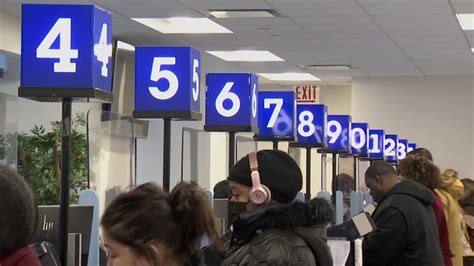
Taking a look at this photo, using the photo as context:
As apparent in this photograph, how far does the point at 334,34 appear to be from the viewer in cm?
1109

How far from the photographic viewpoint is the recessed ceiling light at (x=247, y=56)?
1282 cm

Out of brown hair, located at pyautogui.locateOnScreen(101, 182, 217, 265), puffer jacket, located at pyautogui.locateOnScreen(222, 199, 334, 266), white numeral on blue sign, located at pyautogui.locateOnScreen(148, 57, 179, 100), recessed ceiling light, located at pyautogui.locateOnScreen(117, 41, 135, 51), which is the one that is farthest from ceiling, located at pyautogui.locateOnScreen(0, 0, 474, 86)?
brown hair, located at pyautogui.locateOnScreen(101, 182, 217, 265)

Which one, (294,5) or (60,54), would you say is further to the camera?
(294,5)

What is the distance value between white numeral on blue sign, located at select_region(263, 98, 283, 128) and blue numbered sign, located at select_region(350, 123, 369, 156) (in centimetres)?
384

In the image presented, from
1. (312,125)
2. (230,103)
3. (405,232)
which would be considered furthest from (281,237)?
(312,125)

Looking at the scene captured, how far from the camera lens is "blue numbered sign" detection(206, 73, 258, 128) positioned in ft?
18.1

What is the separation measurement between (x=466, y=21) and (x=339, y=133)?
89.1 inches

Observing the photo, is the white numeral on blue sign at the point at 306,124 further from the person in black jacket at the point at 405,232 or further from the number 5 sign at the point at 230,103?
the person in black jacket at the point at 405,232

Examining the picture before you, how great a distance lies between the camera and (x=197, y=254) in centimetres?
193

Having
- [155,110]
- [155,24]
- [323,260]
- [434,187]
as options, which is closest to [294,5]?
[155,24]

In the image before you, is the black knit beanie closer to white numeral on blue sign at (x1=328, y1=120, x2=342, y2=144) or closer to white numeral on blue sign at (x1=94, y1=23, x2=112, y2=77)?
white numeral on blue sign at (x1=94, y1=23, x2=112, y2=77)

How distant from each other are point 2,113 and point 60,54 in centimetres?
632

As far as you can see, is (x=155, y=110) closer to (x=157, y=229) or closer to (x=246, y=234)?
(x=246, y=234)

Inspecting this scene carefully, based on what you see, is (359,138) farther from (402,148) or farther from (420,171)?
(420,171)
